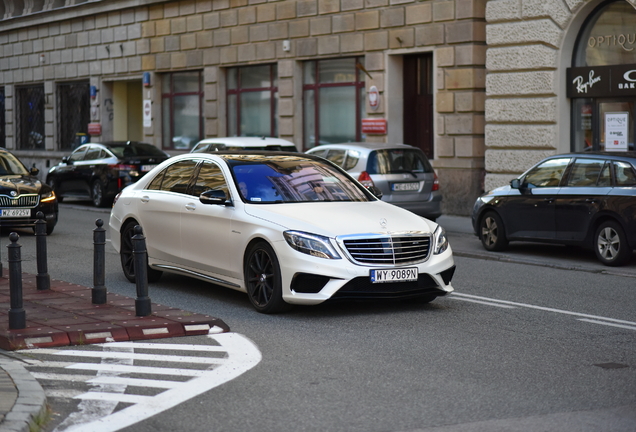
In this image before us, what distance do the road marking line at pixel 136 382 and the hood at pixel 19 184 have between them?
425 inches

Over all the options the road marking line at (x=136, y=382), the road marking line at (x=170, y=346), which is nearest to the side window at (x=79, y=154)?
the road marking line at (x=170, y=346)

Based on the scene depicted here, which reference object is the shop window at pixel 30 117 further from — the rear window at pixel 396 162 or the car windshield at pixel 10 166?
the rear window at pixel 396 162

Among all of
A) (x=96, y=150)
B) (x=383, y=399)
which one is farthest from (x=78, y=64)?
(x=383, y=399)

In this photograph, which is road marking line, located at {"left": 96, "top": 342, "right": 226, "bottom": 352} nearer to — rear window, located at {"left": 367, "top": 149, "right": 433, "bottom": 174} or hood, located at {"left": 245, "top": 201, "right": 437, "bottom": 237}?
hood, located at {"left": 245, "top": 201, "right": 437, "bottom": 237}

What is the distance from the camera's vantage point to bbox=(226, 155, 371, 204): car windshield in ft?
33.2

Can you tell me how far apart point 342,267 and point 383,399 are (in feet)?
8.89

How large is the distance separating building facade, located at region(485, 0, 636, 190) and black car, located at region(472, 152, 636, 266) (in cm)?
462

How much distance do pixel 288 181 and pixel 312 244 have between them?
1.35 meters

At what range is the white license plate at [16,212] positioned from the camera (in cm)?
A: 1716

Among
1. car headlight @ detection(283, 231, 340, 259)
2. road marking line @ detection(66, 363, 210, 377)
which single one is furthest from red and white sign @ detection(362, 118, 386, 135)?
road marking line @ detection(66, 363, 210, 377)

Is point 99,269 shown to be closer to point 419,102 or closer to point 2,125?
point 419,102

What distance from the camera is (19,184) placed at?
17.4 m

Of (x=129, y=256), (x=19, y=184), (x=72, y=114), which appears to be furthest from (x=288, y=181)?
(x=72, y=114)

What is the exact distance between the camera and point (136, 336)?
8375 millimetres
